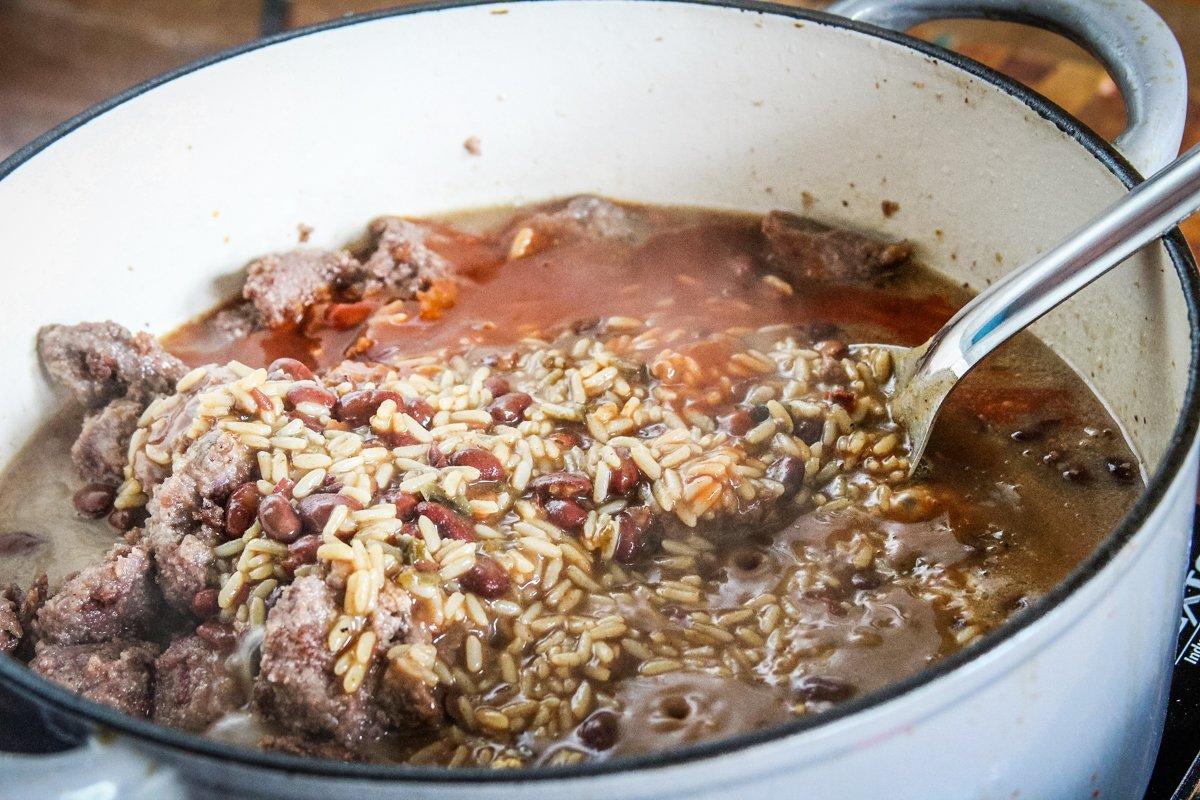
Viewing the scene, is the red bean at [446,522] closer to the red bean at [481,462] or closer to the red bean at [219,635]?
the red bean at [481,462]

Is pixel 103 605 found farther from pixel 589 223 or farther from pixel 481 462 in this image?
pixel 589 223

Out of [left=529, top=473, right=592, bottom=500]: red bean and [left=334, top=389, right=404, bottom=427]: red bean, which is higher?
[left=334, top=389, right=404, bottom=427]: red bean

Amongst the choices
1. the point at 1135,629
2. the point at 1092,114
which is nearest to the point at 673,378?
the point at 1135,629

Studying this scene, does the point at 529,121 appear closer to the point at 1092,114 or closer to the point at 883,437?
the point at 883,437

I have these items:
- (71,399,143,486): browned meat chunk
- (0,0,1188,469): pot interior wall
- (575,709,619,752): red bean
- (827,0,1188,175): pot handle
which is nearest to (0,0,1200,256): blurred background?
(0,0,1188,469): pot interior wall

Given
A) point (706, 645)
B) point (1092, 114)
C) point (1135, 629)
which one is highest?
point (1092, 114)

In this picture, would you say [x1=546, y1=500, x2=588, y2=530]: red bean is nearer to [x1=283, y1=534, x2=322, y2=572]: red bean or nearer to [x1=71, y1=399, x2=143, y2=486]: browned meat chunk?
[x1=283, y1=534, x2=322, y2=572]: red bean
